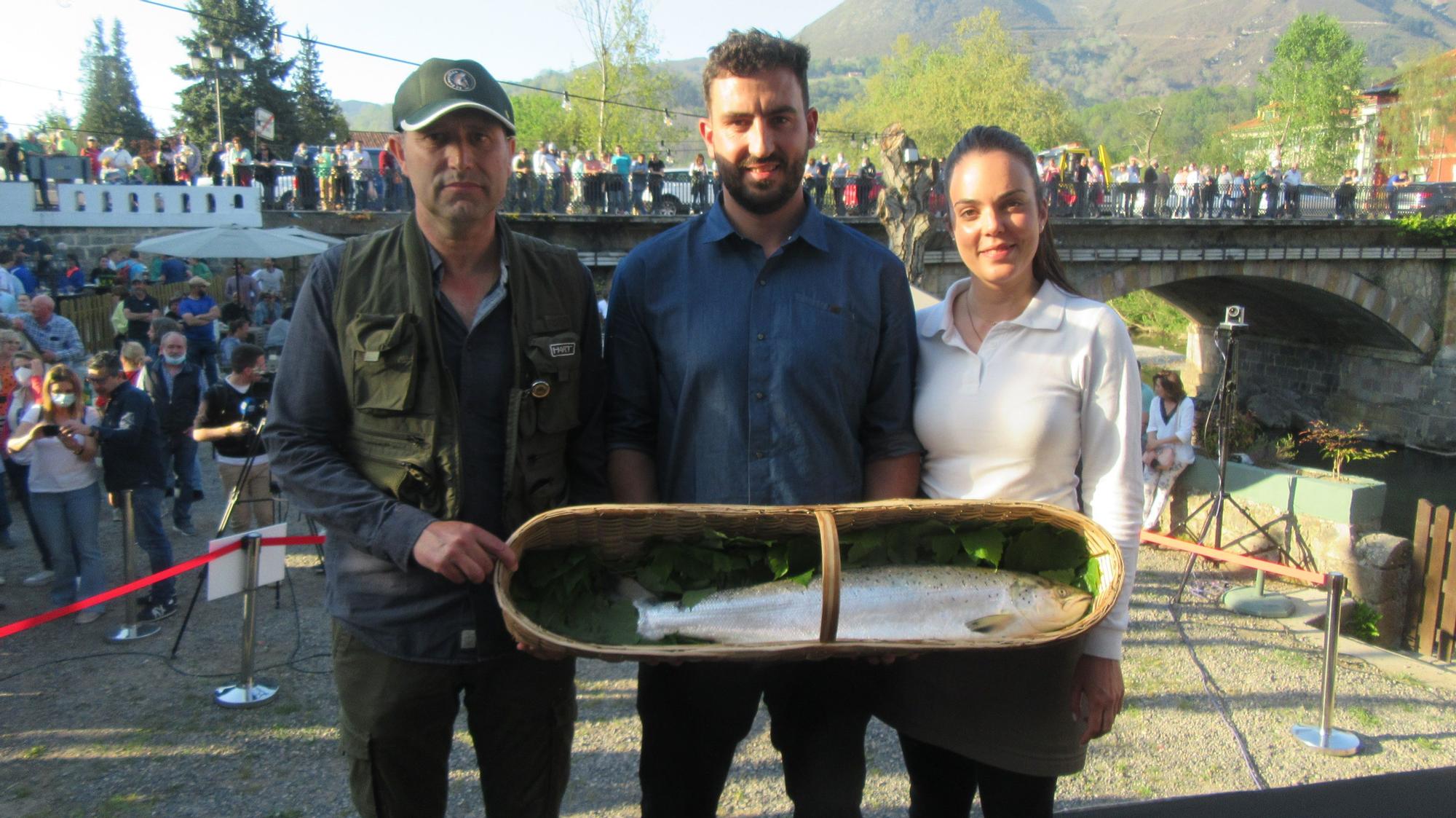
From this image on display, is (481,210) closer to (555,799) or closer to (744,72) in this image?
(744,72)

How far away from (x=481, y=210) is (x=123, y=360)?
291 inches

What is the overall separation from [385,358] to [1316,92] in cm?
7526

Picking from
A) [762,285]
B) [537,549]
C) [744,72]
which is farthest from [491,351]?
[744,72]

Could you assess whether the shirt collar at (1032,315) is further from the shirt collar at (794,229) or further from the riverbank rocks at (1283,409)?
the riverbank rocks at (1283,409)

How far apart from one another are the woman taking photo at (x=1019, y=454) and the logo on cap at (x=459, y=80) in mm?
1215

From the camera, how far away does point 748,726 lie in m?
2.50

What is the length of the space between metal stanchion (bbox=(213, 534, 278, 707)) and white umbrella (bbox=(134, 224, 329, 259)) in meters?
8.70

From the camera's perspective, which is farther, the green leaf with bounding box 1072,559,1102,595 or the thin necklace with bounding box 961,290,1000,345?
the thin necklace with bounding box 961,290,1000,345

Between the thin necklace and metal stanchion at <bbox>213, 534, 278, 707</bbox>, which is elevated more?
the thin necklace

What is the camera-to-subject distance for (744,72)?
2334 millimetres

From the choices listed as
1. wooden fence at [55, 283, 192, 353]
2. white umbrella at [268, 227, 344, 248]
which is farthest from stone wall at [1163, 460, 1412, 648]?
wooden fence at [55, 283, 192, 353]

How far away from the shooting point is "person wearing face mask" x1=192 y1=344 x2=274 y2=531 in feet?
24.2

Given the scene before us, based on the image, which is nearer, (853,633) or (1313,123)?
(853,633)

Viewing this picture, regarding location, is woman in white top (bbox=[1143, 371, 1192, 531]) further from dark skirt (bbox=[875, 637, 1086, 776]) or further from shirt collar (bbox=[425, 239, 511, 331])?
shirt collar (bbox=[425, 239, 511, 331])
